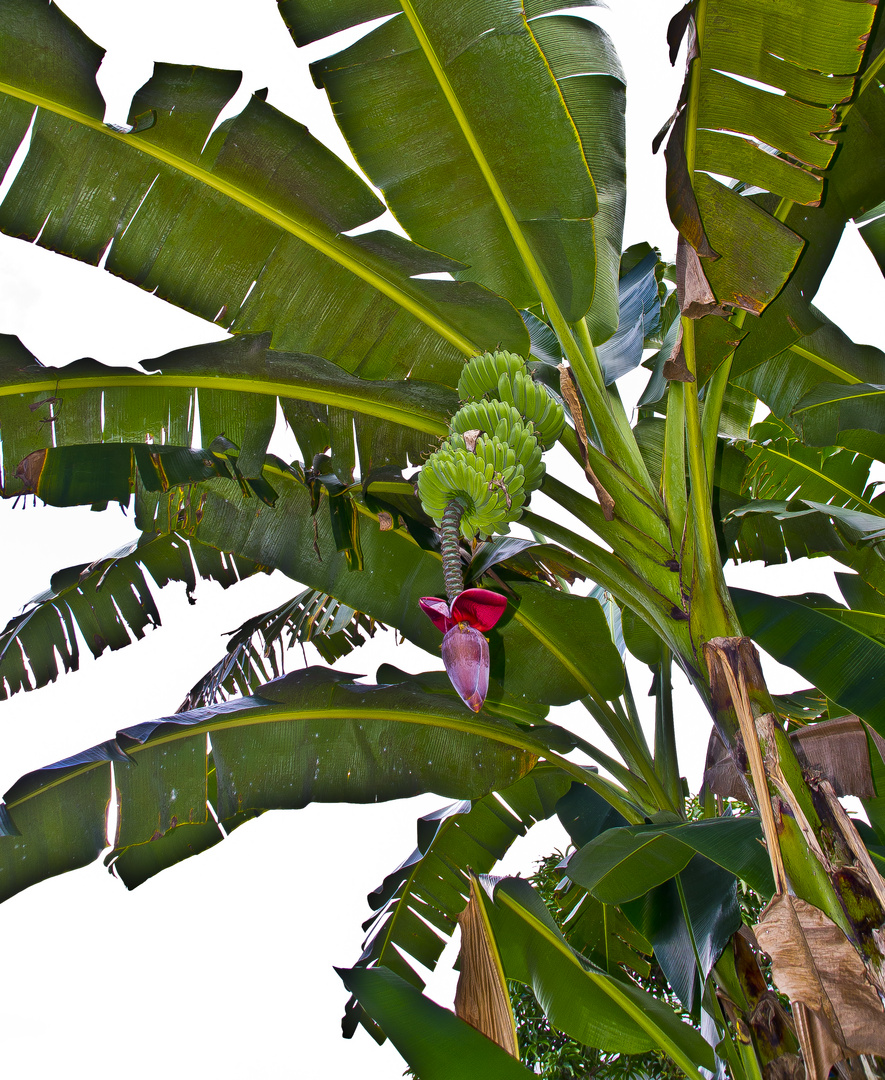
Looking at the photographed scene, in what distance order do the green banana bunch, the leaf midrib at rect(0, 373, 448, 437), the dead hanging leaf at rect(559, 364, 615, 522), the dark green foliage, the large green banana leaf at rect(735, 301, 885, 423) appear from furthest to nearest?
1. the dark green foliage
2. the large green banana leaf at rect(735, 301, 885, 423)
3. the leaf midrib at rect(0, 373, 448, 437)
4. the dead hanging leaf at rect(559, 364, 615, 522)
5. the green banana bunch

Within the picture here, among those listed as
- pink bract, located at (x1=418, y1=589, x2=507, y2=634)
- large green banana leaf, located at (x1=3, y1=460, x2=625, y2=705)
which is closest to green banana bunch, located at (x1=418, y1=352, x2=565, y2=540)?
pink bract, located at (x1=418, y1=589, x2=507, y2=634)

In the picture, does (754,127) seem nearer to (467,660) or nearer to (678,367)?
(678,367)

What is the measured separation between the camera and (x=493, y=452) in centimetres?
107

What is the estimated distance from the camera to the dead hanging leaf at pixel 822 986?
0.88 m

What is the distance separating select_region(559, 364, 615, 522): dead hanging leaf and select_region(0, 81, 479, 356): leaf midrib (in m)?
0.41

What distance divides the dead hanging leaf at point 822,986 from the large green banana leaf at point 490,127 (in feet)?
4.02

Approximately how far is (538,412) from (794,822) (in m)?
0.76

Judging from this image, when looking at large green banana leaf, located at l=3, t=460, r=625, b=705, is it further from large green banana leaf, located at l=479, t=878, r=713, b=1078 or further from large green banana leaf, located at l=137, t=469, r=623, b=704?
large green banana leaf, located at l=479, t=878, r=713, b=1078

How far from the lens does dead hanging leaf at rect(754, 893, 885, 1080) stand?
877mm

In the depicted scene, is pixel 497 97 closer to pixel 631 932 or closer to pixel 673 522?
pixel 673 522

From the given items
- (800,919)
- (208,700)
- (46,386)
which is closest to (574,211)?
(46,386)

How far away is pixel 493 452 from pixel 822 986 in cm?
81

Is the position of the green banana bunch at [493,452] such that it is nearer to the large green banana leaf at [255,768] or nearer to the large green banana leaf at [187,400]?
the large green banana leaf at [187,400]

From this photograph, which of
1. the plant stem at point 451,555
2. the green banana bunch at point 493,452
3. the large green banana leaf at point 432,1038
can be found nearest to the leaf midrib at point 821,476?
the green banana bunch at point 493,452
